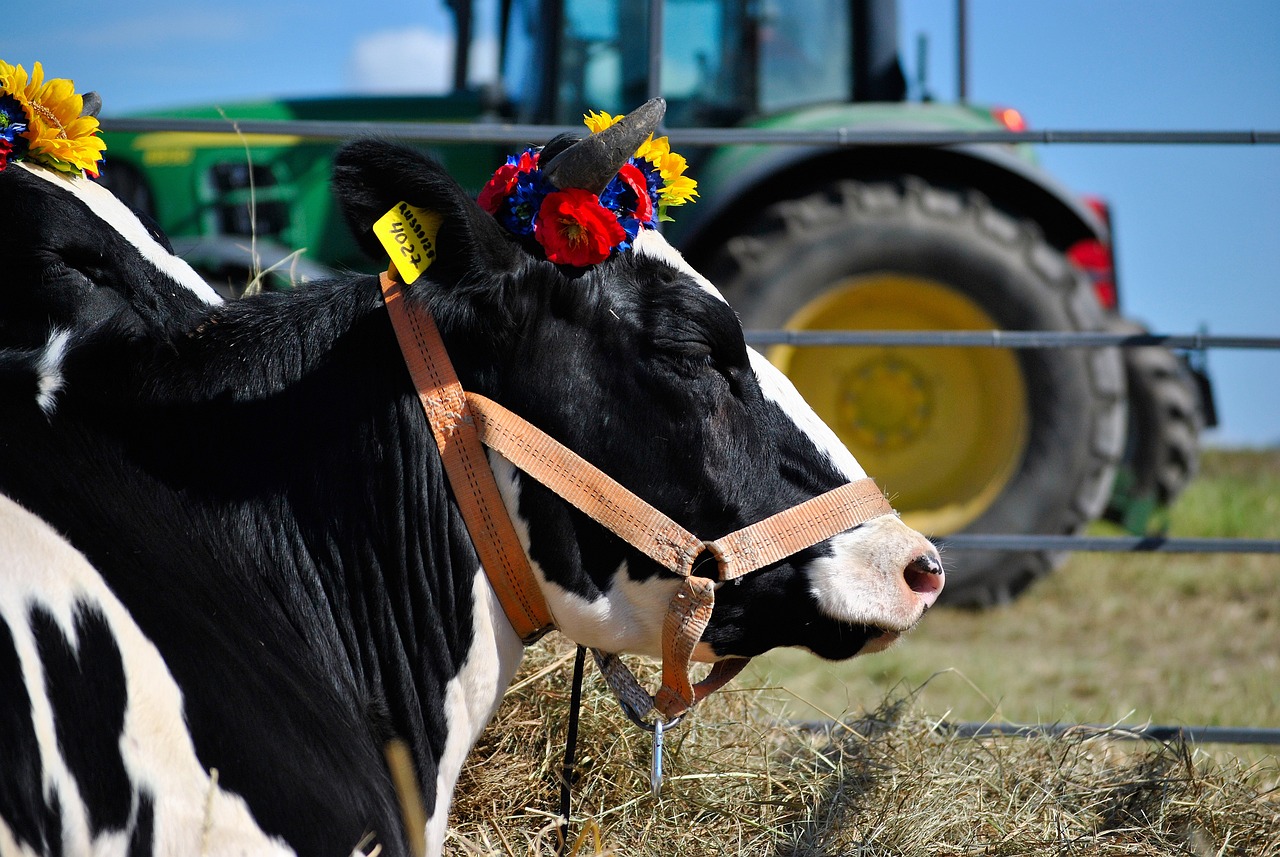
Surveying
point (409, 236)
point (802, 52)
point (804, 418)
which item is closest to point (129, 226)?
point (409, 236)

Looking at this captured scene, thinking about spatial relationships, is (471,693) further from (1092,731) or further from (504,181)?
(1092,731)

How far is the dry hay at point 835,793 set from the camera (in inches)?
102

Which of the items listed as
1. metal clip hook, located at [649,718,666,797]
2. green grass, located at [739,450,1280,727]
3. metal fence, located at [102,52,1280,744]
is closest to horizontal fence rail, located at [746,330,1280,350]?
metal fence, located at [102,52,1280,744]

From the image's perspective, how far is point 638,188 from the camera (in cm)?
207

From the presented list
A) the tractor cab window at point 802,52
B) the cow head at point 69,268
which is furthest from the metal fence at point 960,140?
the tractor cab window at point 802,52

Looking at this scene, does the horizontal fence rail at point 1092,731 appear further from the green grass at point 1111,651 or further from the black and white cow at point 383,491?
the black and white cow at point 383,491

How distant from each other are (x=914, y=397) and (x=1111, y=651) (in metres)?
1.48

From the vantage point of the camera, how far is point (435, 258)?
1969mm

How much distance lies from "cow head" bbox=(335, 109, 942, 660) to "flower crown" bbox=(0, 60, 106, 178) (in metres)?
1.00

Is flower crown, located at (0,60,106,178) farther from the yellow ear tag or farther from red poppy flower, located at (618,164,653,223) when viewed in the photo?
red poppy flower, located at (618,164,653,223)

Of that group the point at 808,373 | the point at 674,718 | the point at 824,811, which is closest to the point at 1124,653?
the point at 808,373

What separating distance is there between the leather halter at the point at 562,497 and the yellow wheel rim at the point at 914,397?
3.72 m

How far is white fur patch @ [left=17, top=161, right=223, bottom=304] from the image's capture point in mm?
2492

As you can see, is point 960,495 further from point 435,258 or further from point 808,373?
point 435,258
